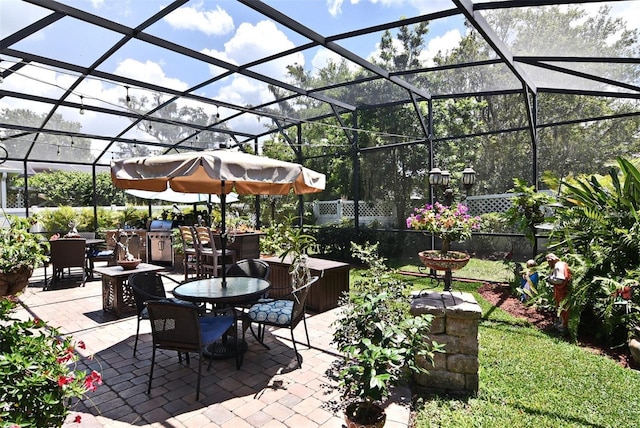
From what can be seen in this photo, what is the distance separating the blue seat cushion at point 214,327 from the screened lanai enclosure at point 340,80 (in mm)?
3252

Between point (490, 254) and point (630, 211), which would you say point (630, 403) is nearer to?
point (630, 211)

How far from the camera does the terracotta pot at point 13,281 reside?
7.61 feet

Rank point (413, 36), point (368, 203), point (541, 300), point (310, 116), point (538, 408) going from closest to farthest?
1. point (538, 408)
2. point (541, 300)
3. point (413, 36)
4. point (310, 116)
5. point (368, 203)

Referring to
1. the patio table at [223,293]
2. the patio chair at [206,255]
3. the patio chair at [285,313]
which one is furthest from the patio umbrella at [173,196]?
the patio chair at [285,313]

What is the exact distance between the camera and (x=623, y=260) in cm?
427

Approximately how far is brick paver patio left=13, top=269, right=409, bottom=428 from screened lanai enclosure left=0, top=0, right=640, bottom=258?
3.35m

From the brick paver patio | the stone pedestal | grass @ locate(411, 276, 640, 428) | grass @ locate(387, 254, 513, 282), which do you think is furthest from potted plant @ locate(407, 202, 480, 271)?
grass @ locate(387, 254, 513, 282)

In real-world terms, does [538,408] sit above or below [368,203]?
below

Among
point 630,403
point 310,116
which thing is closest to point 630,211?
point 630,403

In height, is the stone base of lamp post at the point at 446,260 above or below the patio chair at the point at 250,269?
above

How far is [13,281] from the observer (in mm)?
2365

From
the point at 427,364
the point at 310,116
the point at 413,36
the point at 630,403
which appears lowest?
the point at 630,403

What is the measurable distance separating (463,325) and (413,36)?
5.19m

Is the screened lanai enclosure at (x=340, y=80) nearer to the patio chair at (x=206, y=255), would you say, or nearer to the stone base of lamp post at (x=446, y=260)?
the patio chair at (x=206, y=255)
